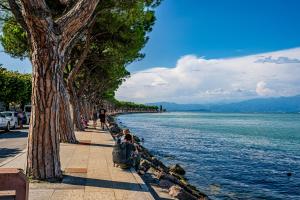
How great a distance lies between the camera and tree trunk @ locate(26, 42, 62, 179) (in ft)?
36.2

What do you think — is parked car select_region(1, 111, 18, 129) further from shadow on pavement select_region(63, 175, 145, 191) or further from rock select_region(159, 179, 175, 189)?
shadow on pavement select_region(63, 175, 145, 191)

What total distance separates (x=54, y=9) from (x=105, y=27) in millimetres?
5412

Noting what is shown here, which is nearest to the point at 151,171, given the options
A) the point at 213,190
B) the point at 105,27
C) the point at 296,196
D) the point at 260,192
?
the point at 213,190

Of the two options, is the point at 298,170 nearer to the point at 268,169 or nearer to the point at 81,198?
the point at 268,169

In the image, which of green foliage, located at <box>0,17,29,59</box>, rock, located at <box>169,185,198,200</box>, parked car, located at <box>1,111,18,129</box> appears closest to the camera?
rock, located at <box>169,185,198,200</box>

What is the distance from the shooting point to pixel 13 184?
616cm

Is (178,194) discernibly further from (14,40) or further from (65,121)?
(14,40)

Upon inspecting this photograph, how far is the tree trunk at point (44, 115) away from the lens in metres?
11.0

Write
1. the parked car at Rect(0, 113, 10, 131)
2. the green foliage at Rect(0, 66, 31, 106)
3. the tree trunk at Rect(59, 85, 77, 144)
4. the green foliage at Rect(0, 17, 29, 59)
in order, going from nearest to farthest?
the tree trunk at Rect(59, 85, 77, 144) → the green foliage at Rect(0, 17, 29, 59) → the parked car at Rect(0, 113, 10, 131) → the green foliage at Rect(0, 66, 31, 106)

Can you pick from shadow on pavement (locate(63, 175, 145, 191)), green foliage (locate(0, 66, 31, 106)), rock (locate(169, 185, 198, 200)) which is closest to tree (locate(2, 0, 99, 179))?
shadow on pavement (locate(63, 175, 145, 191))

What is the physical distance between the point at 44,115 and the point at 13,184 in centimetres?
514

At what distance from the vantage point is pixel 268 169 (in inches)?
1009

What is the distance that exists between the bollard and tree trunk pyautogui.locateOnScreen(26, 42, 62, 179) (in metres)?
4.91

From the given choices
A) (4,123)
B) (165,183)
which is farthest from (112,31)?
(4,123)
